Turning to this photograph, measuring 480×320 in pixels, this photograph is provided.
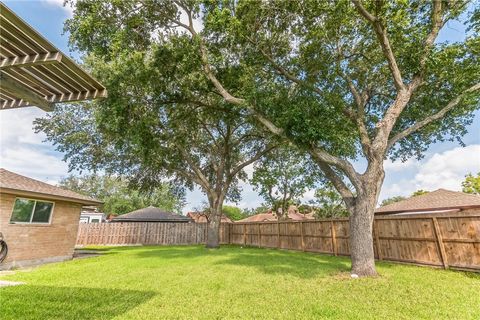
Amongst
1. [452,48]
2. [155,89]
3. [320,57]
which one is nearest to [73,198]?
[155,89]

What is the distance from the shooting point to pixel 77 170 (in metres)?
16.3

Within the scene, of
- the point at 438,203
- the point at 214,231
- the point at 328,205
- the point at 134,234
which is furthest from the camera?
the point at 328,205

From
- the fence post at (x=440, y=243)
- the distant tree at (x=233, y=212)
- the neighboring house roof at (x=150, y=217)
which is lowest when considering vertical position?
the fence post at (x=440, y=243)

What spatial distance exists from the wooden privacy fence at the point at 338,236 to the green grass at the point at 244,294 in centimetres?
66

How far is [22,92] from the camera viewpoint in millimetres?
2621

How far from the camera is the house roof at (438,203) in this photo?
12.9 metres

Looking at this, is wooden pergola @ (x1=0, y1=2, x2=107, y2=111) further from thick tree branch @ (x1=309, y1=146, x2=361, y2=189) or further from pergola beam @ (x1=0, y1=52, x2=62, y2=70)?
thick tree branch @ (x1=309, y1=146, x2=361, y2=189)

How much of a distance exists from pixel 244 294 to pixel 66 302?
3.16 m

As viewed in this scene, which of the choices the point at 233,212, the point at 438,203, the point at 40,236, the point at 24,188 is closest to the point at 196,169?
the point at 40,236

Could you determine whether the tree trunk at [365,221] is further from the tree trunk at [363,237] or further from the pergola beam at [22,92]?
the pergola beam at [22,92]

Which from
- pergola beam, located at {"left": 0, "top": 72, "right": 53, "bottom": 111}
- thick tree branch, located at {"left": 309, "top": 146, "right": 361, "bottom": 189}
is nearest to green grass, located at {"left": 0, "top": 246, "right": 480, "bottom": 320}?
thick tree branch, located at {"left": 309, "top": 146, "right": 361, "bottom": 189}

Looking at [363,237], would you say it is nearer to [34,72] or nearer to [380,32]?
[380,32]

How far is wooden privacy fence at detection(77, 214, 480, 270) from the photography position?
6.76 meters

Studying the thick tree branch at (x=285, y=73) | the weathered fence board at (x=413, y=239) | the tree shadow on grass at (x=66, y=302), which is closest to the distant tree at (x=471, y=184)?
the weathered fence board at (x=413, y=239)
